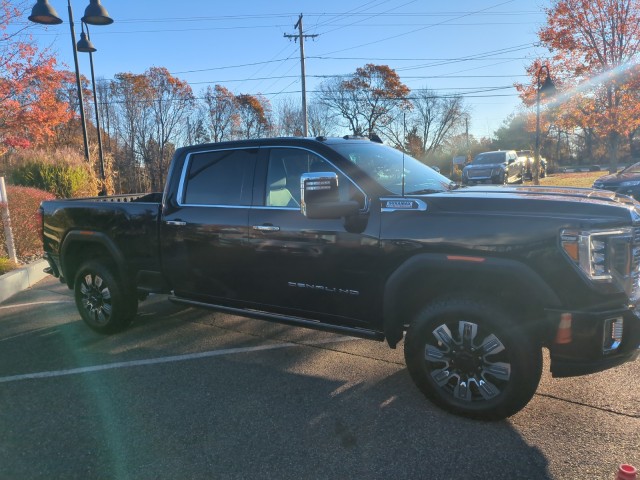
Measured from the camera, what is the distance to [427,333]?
10.8ft

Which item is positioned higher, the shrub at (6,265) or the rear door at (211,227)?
the rear door at (211,227)

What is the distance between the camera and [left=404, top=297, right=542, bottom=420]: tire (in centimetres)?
300

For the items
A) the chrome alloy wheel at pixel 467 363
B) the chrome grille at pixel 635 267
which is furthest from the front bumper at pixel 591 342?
the chrome alloy wheel at pixel 467 363

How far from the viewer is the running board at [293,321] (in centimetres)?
359

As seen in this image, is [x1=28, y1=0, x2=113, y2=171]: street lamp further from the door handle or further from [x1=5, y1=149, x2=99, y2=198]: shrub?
the door handle

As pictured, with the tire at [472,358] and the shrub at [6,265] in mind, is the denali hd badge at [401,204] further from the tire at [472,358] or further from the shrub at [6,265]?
the shrub at [6,265]

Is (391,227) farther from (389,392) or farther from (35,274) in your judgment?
(35,274)

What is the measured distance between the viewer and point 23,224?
9.23 meters

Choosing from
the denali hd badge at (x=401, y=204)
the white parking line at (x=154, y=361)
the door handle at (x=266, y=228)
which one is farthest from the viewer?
the white parking line at (x=154, y=361)

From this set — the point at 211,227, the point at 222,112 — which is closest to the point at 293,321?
the point at 211,227

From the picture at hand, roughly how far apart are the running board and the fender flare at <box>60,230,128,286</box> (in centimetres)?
70

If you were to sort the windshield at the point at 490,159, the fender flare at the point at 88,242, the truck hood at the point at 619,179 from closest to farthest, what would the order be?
the fender flare at the point at 88,242 → the truck hood at the point at 619,179 → the windshield at the point at 490,159

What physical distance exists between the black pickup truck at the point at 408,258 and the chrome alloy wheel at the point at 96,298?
475 mm

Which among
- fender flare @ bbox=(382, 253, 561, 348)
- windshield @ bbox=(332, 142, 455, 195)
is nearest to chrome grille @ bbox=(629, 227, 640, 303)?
fender flare @ bbox=(382, 253, 561, 348)
